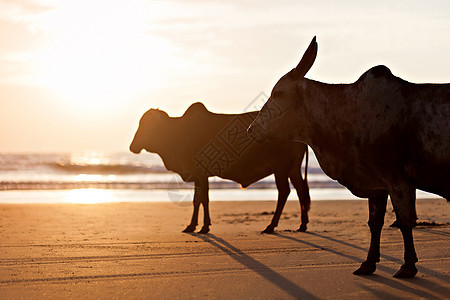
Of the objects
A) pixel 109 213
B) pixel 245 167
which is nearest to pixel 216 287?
pixel 245 167

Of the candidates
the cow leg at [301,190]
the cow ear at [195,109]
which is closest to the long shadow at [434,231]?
the cow leg at [301,190]

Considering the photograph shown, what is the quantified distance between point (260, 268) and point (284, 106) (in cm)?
177

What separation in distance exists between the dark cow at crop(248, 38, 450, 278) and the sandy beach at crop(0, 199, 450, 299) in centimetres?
73

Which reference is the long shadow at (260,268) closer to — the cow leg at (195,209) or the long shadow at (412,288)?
the long shadow at (412,288)

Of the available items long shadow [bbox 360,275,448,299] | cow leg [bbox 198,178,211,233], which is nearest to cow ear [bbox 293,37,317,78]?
long shadow [bbox 360,275,448,299]

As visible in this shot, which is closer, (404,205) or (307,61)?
(404,205)

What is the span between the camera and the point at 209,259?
7766 millimetres

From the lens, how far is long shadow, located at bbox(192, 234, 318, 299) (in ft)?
18.8

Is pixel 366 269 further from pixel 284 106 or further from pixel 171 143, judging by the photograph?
pixel 171 143

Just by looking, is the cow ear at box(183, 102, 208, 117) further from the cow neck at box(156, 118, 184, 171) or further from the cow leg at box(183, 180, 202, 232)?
the cow leg at box(183, 180, 202, 232)

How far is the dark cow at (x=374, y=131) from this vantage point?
578 cm

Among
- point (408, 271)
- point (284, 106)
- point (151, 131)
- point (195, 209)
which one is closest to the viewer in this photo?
point (408, 271)

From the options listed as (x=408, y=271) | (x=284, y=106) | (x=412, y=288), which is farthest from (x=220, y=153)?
(x=412, y=288)

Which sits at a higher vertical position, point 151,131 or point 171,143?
point 151,131
